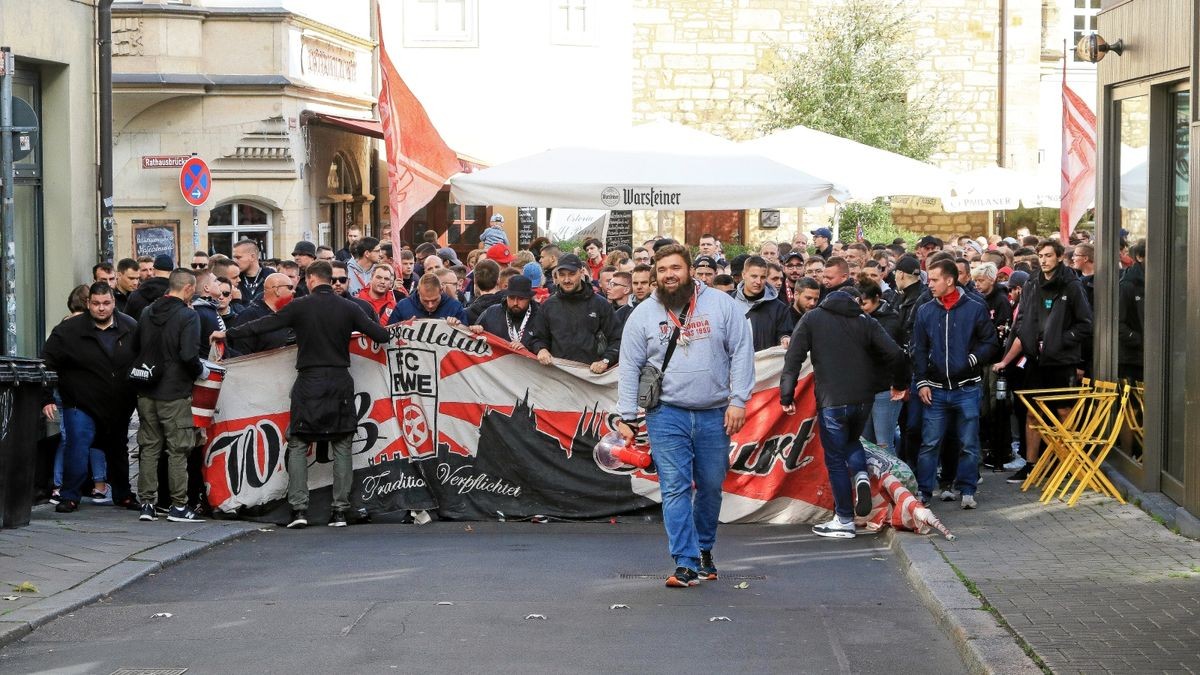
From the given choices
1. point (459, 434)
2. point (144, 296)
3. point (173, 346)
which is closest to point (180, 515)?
point (173, 346)

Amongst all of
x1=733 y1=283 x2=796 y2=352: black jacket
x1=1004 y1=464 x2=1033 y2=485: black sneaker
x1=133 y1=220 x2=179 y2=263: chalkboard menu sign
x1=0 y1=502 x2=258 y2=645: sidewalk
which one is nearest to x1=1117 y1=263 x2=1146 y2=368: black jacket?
x1=1004 y1=464 x2=1033 y2=485: black sneaker

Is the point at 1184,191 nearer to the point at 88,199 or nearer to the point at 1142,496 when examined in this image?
the point at 1142,496

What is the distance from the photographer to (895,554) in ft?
35.0

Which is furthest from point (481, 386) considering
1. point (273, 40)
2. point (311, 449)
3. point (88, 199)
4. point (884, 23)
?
point (884, 23)

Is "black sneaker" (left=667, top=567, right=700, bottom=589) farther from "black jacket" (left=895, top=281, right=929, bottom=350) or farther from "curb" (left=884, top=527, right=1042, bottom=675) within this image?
"black jacket" (left=895, top=281, right=929, bottom=350)

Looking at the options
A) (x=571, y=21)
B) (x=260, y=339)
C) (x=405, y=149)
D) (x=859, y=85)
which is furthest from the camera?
(x=571, y=21)

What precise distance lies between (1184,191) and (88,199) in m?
10.4

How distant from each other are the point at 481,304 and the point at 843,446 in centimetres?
410

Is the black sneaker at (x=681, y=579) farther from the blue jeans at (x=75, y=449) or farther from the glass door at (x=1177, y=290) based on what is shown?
the blue jeans at (x=75, y=449)

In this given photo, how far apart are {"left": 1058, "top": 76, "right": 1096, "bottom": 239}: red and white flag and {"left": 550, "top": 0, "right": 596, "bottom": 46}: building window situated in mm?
22494

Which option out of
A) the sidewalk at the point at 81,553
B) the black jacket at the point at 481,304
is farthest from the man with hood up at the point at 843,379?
the sidewalk at the point at 81,553

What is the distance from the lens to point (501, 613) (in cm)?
869

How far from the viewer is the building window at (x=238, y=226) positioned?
25.4m

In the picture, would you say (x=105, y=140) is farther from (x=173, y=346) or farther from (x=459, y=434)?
(x=459, y=434)
